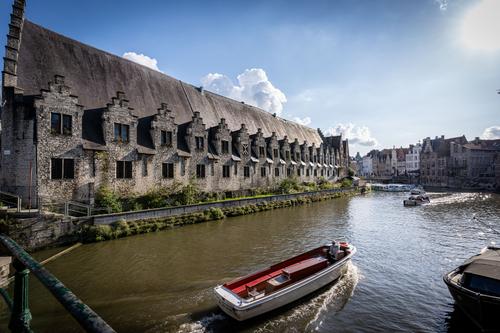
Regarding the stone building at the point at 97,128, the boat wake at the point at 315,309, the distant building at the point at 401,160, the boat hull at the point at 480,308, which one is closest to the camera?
the boat hull at the point at 480,308

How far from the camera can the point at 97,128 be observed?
22391mm

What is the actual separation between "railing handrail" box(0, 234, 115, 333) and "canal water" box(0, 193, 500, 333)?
7.98 metres

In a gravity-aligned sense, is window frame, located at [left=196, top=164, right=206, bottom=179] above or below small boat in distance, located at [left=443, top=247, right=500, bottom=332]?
above

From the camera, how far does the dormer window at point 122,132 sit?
75.6 ft

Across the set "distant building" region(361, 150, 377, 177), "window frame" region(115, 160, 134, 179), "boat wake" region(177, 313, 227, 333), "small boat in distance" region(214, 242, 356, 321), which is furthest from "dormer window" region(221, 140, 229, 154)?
"distant building" region(361, 150, 377, 177)

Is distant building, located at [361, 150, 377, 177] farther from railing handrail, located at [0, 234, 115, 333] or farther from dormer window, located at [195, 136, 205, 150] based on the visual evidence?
railing handrail, located at [0, 234, 115, 333]

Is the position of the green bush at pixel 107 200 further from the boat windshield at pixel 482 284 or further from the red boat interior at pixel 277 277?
the boat windshield at pixel 482 284

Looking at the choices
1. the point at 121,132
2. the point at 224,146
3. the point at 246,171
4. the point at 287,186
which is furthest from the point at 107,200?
the point at 287,186

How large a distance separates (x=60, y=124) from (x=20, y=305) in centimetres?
2181

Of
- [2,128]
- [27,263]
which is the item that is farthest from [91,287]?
[2,128]

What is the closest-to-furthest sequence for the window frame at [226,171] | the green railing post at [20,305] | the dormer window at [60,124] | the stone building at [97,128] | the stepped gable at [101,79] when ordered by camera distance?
the green railing post at [20,305], the stone building at [97,128], the dormer window at [60,124], the stepped gable at [101,79], the window frame at [226,171]

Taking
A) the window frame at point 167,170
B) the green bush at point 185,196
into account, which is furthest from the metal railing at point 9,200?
the green bush at point 185,196

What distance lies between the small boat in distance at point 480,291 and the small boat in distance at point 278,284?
425cm

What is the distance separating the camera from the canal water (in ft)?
30.5
